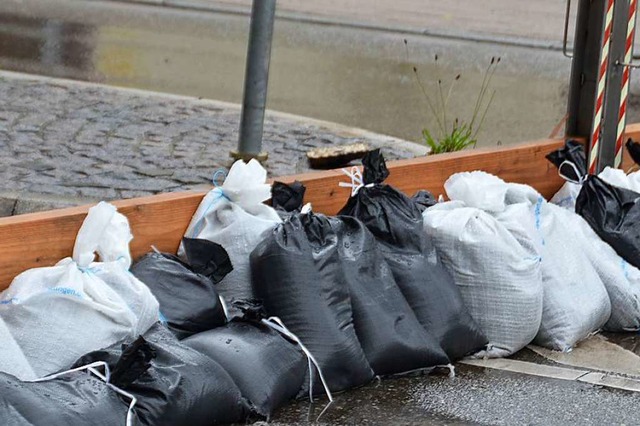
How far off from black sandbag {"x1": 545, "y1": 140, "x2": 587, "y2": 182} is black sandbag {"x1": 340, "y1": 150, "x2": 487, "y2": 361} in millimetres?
1200

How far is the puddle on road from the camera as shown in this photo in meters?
10.8

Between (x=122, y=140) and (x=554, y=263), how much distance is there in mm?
3482

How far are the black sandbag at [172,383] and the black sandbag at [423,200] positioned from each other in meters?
1.50

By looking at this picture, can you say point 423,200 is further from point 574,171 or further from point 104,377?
point 104,377

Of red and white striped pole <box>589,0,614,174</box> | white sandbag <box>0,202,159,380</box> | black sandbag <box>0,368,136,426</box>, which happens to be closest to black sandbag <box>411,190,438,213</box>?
red and white striped pole <box>589,0,614,174</box>

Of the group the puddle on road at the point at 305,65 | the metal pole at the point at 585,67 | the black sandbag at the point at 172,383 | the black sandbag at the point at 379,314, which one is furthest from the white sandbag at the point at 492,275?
the puddle on road at the point at 305,65

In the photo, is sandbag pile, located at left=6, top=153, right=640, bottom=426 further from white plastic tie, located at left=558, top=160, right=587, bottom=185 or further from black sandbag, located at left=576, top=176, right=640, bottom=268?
white plastic tie, located at left=558, top=160, right=587, bottom=185

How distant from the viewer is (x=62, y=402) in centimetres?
344

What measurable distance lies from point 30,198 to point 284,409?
8.01ft

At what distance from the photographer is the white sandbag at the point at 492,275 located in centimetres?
479

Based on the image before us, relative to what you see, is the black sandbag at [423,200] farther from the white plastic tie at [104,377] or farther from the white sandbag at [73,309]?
the white plastic tie at [104,377]

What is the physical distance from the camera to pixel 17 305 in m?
3.82

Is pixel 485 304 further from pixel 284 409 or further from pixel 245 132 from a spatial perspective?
pixel 245 132

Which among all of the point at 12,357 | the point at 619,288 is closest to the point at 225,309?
the point at 12,357
